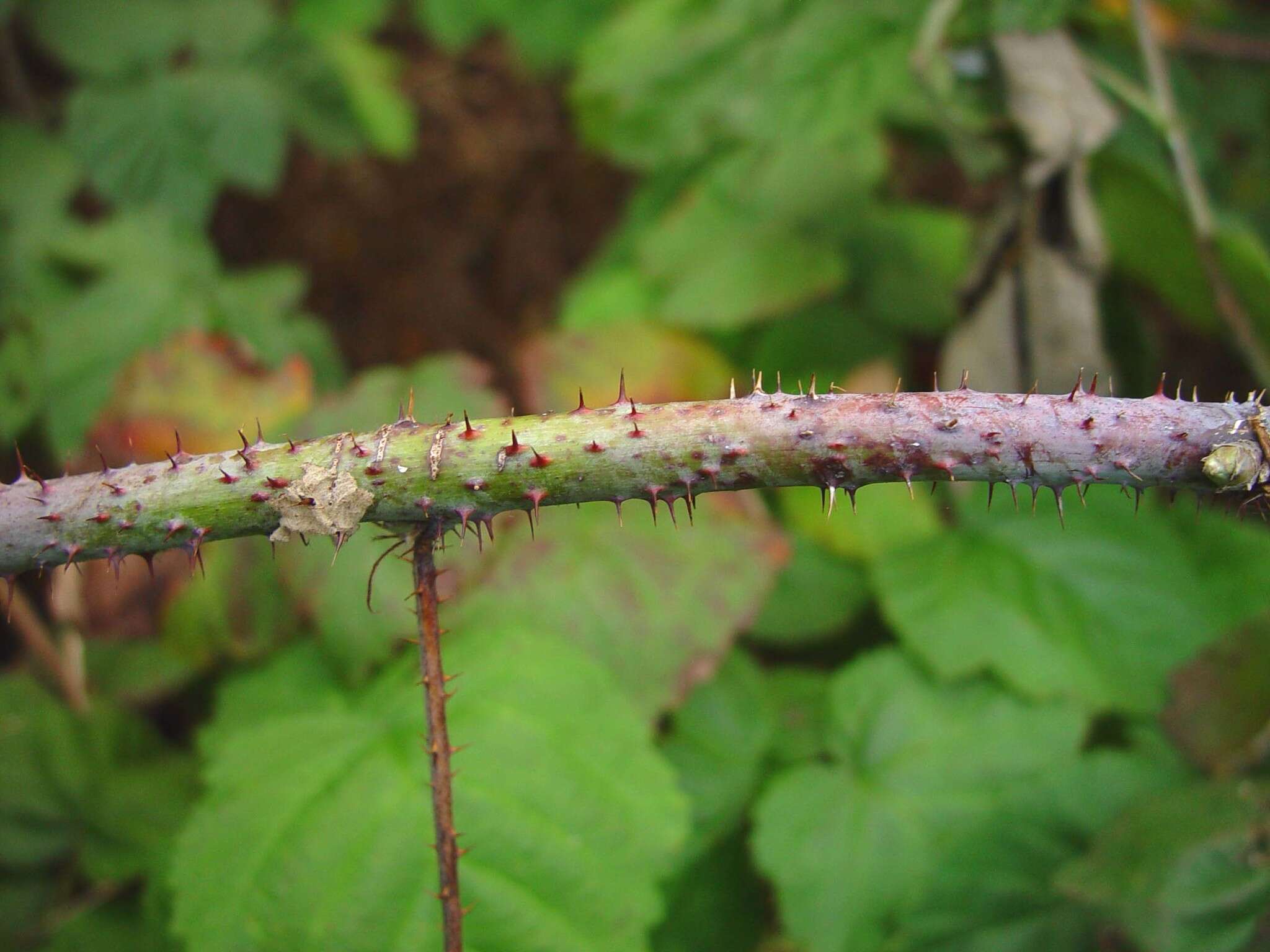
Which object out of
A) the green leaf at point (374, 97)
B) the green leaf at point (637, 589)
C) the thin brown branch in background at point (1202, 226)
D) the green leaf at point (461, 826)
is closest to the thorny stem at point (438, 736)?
the green leaf at point (461, 826)

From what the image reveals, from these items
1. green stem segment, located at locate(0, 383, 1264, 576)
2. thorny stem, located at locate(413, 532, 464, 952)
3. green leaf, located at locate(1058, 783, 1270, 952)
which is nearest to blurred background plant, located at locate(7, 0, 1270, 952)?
green leaf, located at locate(1058, 783, 1270, 952)

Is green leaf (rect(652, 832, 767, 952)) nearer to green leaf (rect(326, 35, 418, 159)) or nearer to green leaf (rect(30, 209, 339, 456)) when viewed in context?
green leaf (rect(30, 209, 339, 456))

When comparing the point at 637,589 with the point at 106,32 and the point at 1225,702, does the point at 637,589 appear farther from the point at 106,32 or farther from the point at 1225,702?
the point at 106,32

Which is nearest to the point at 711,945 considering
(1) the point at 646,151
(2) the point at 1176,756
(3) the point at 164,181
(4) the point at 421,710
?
(4) the point at 421,710

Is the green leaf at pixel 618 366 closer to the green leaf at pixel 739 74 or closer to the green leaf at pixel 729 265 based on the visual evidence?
the green leaf at pixel 729 265

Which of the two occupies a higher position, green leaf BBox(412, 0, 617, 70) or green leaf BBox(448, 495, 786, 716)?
green leaf BBox(412, 0, 617, 70)

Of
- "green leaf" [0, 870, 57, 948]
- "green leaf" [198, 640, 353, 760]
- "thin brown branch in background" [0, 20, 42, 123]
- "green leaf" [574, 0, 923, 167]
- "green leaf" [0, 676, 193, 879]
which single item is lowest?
"green leaf" [0, 870, 57, 948]

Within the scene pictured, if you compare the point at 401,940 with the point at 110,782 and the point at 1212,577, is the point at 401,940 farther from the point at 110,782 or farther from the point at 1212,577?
the point at 1212,577
